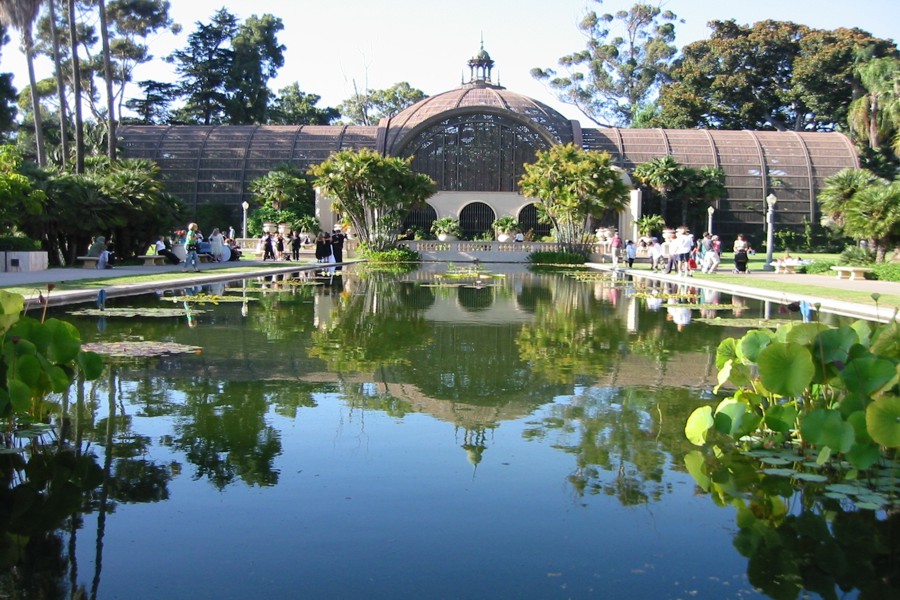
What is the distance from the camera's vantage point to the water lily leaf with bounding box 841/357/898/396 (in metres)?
5.47

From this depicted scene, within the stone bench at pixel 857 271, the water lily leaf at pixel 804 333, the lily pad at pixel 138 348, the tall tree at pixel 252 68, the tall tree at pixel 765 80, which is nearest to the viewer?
the water lily leaf at pixel 804 333

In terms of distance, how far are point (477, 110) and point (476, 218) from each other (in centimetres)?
692

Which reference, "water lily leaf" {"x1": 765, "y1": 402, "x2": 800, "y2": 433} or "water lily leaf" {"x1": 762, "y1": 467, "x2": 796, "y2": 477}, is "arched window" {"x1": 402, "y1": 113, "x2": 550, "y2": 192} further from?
"water lily leaf" {"x1": 762, "y1": 467, "x2": 796, "y2": 477}

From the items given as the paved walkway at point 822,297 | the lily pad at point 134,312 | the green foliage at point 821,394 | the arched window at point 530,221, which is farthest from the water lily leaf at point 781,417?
the arched window at point 530,221

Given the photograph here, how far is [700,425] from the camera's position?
5719 mm

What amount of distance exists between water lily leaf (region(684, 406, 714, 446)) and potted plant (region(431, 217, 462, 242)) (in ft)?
160

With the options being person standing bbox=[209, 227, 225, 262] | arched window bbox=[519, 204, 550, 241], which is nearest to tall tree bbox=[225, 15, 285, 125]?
arched window bbox=[519, 204, 550, 241]

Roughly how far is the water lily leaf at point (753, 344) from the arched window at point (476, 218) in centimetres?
5542

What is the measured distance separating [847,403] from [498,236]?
170 feet

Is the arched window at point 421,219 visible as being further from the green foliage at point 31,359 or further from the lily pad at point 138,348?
the green foliage at point 31,359

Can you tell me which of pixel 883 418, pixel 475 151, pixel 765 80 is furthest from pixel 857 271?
pixel 765 80

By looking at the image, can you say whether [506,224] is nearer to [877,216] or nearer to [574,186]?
[574,186]

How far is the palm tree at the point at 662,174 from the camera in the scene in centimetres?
5762

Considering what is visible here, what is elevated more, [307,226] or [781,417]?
[307,226]
